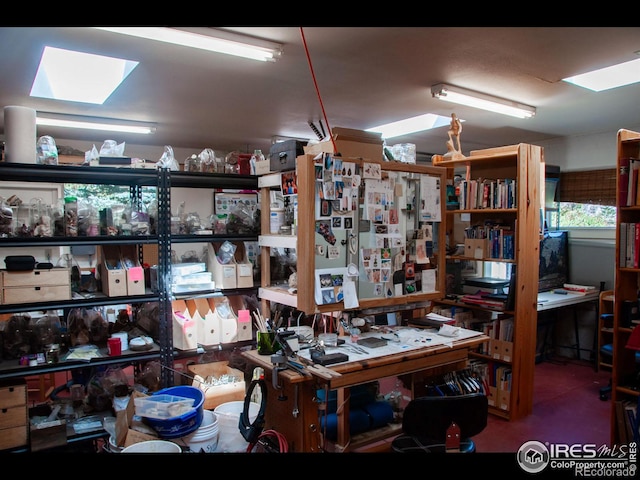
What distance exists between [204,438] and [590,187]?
17.2 ft

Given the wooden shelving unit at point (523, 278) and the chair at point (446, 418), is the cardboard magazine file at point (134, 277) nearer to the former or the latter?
the chair at point (446, 418)

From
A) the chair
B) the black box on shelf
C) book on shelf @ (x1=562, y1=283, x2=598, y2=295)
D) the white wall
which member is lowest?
the chair

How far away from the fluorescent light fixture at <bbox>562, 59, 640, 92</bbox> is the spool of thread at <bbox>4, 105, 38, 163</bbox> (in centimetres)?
363

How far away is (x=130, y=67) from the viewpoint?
3217 millimetres

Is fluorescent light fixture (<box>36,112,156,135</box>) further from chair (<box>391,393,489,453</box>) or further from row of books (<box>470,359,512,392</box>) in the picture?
chair (<box>391,393,489,453</box>)

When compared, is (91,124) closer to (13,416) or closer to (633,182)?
(13,416)

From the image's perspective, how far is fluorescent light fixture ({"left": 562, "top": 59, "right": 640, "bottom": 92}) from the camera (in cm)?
328

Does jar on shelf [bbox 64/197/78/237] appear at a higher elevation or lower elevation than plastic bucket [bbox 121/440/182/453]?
higher

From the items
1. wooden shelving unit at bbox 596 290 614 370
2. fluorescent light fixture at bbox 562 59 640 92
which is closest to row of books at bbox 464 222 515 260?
fluorescent light fixture at bbox 562 59 640 92

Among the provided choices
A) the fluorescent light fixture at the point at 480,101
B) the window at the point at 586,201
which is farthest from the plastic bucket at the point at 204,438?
the window at the point at 586,201

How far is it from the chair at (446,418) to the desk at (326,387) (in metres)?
0.24

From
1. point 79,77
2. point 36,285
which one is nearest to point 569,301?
point 36,285
